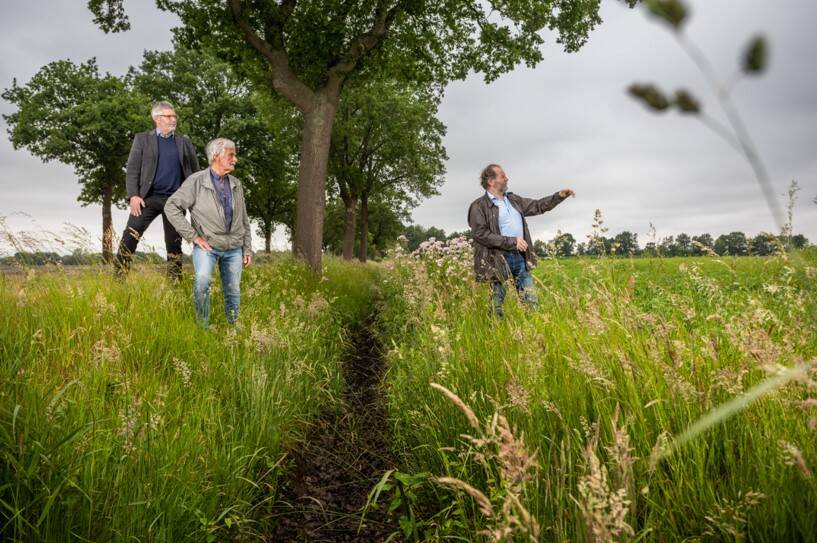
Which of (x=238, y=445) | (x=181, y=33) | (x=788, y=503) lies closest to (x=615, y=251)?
(x=788, y=503)

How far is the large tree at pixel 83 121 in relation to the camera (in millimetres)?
29375

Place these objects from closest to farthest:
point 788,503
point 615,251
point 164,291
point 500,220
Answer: point 788,503
point 615,251
point 164,291
point 500,220

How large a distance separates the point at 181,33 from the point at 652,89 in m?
16.2

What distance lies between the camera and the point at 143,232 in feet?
24.4

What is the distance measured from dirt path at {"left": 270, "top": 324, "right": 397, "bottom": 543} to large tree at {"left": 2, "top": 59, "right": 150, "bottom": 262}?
92.5 feet

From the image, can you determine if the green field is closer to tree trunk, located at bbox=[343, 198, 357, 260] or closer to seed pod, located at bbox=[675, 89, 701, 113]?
seed pod, located at bbox=[675, 89, 701, 113]

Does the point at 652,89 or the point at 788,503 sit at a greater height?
the point at 652,89

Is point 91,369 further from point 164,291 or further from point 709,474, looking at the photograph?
point 709,474

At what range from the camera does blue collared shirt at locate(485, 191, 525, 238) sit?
7.26 meters

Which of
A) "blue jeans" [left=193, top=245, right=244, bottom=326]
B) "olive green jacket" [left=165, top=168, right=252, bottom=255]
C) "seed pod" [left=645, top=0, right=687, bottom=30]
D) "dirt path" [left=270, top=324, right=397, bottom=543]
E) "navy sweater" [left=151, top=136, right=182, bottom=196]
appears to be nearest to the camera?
"seed pod" [left=645, top=0, right=687, bottom=30]

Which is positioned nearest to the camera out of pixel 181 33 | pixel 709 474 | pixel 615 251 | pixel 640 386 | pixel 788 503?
pixel 788 503

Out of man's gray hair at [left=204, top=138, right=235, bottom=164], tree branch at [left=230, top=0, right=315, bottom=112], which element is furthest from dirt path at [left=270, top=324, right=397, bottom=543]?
tree branch at [left=230, top=0, right=315, bottom=112]

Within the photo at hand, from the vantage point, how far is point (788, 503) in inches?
74.0

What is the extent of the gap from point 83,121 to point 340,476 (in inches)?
1282
